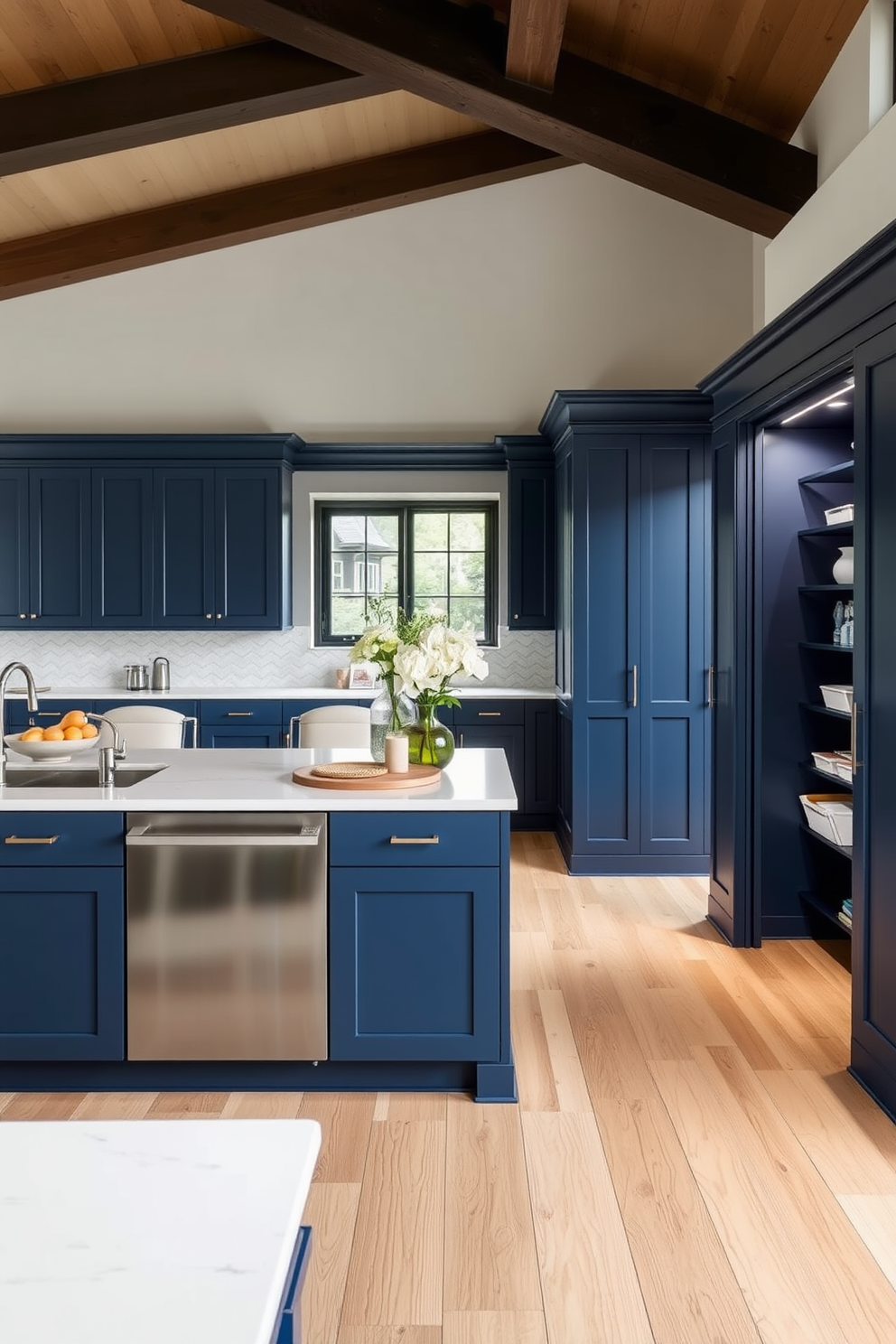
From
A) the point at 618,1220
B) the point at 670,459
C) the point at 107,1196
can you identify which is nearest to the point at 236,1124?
the point at 107,1196

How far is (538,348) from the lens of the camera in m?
6.61

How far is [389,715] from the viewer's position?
3.14 meters

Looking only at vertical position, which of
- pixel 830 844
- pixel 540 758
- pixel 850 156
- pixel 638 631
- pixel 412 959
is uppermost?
pixel 850 156

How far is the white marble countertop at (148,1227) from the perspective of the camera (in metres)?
0.68

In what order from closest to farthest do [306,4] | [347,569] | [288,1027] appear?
[288,1027] → [306,4] → [347,569]

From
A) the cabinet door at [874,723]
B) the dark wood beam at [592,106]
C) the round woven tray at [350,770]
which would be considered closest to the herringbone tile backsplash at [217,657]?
the dark wood beam at [592,106]

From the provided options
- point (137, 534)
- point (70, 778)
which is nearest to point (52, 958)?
point (70, 778)

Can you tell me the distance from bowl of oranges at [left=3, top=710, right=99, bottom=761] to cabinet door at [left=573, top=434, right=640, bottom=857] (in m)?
2.82

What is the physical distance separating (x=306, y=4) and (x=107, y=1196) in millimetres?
3995

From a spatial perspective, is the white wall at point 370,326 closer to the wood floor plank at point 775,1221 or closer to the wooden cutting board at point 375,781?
the wooden cutting board at point 375,781

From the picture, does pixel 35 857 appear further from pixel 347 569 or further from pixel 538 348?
pixel 538 348

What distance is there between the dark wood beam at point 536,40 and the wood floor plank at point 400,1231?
3433 mm

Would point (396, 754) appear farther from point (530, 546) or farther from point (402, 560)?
point (402, 560)

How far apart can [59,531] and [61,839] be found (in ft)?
12.9
